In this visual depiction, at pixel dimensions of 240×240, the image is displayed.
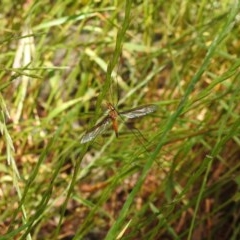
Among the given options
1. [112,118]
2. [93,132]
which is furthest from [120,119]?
[93,132]

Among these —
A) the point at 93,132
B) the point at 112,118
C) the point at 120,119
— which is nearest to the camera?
the point at 93,132

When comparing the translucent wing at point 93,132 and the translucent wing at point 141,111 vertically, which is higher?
the translucent wing at point 93,132

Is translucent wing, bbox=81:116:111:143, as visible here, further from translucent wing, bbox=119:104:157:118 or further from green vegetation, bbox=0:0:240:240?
green vegetation, bbox=0:0:240:240

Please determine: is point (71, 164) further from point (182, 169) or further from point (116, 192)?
point (182, 169)

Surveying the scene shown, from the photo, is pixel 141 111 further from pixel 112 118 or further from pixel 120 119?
pixel 120 119

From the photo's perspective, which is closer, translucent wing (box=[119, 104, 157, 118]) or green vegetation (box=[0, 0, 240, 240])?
translucent wing (box=[119, 104, 157, 118])

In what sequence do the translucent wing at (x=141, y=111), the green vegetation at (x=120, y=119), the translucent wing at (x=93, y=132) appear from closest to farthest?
1. the translucent wing at (x=93, y=132)
2. the translucent wing at (x=141, y=111)
3. the green vegetation at (x=120, y=119)

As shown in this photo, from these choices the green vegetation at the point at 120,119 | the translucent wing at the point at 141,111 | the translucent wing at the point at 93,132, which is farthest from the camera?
the green vegetation at the point at 120,119

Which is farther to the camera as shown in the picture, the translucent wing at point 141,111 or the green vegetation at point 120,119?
the green vegetation at point 120,119

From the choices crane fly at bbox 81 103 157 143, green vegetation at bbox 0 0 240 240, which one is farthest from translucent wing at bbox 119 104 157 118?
green vegetation at bbox 0 0 240 240

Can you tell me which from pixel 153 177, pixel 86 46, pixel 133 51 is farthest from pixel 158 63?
pixel 153 177

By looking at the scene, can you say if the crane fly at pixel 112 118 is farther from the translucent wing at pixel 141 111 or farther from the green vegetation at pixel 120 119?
the green vegetation at pixel 120 119

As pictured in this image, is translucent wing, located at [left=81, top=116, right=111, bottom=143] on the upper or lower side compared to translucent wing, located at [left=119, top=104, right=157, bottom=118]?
upper

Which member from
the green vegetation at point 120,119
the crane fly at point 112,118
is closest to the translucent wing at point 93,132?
the crane fly at point 112,118
